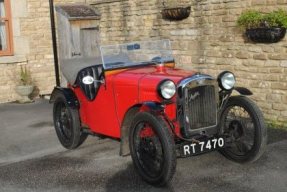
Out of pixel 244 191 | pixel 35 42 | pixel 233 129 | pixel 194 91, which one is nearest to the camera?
pixel 244 191

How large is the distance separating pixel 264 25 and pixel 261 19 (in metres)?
0.10

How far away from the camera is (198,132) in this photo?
5.09 meters

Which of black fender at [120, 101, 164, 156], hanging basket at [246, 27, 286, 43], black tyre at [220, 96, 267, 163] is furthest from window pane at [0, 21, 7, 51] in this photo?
black tyre at [220, 96, 267, 163]

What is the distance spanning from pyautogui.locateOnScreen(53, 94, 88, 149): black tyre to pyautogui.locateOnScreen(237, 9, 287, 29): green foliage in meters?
3.02

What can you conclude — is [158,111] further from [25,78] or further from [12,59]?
[12,59]

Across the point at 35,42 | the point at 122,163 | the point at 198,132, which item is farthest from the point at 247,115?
the point at 35,42

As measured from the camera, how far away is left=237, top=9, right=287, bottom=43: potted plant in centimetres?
676

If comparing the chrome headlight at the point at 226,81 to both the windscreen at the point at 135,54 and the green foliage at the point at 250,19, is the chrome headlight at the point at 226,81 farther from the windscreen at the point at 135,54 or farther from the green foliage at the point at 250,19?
the green foliage at the point at 250,19

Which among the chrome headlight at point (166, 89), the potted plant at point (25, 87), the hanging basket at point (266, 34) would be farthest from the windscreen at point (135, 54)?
the potted plant at point (25, 87)

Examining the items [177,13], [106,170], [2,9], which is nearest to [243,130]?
[106,170]

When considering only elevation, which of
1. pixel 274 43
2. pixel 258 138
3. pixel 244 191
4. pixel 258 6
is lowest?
pixel 244 191

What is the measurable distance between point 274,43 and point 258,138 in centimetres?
242

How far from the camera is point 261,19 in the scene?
695 cm

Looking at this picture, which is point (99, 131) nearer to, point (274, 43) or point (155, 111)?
point (155, 111)
